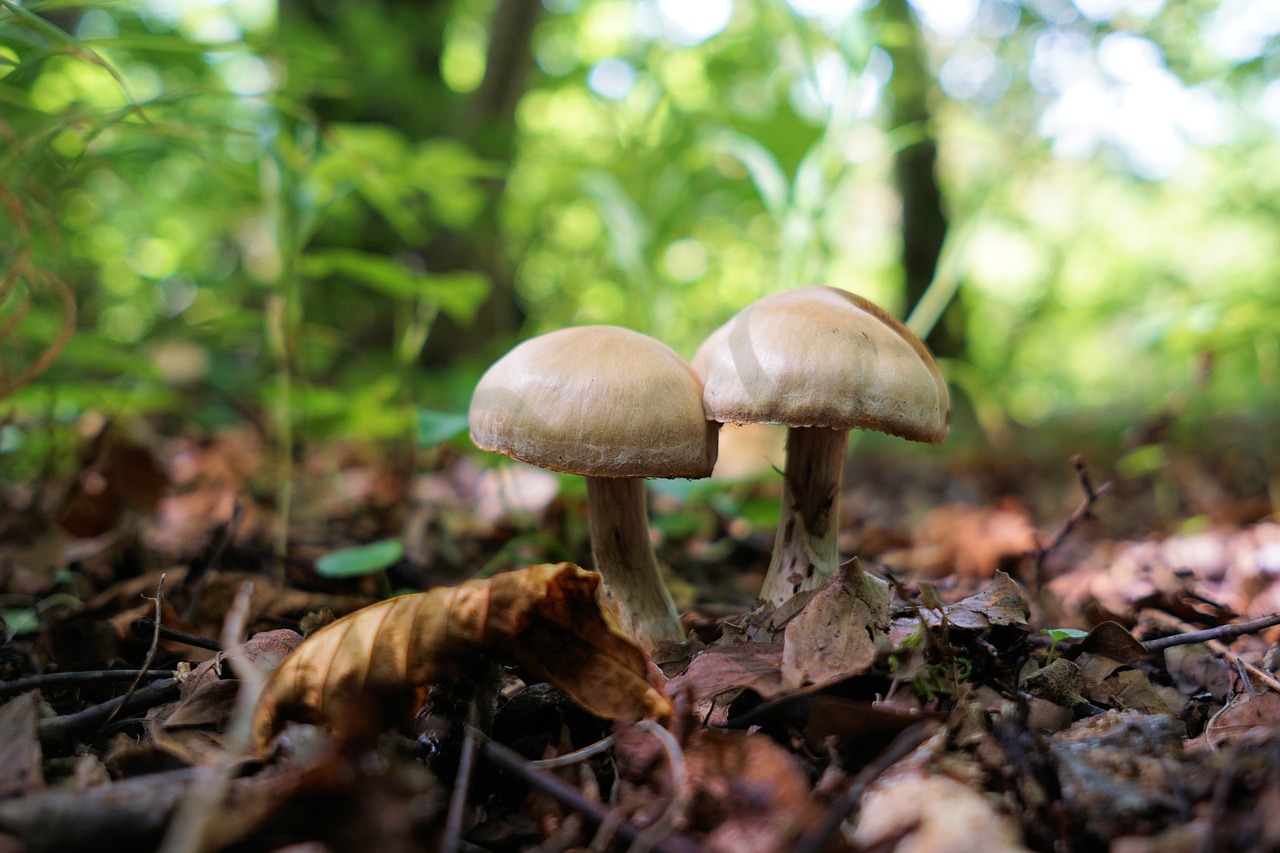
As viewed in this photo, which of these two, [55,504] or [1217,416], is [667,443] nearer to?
[55,504]

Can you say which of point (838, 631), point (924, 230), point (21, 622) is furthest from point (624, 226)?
point (924, 230)

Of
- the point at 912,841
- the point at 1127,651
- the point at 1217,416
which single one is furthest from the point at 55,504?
the point at 1217,416

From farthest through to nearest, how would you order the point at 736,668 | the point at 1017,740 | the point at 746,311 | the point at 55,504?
the point at 55,504 → the point at 746,311 → the point at 736,668 → the point at 1017,740

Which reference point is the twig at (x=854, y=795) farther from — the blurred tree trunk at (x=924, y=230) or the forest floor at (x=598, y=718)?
the blurred tree trunk at (x=924, y=230)

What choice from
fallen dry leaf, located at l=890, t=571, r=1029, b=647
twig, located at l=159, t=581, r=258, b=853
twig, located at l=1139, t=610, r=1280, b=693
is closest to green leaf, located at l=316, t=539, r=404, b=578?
twig, located at l=159, t=581, r=258, b=853

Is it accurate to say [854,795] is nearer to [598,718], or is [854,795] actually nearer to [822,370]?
[598,718]

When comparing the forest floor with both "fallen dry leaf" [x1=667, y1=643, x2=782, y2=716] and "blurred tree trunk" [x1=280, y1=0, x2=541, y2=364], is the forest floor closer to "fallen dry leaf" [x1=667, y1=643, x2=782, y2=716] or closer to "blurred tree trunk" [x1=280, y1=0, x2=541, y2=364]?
"fallen dry leaf" [x1=667, y1=643, x2=782, y2=716]
